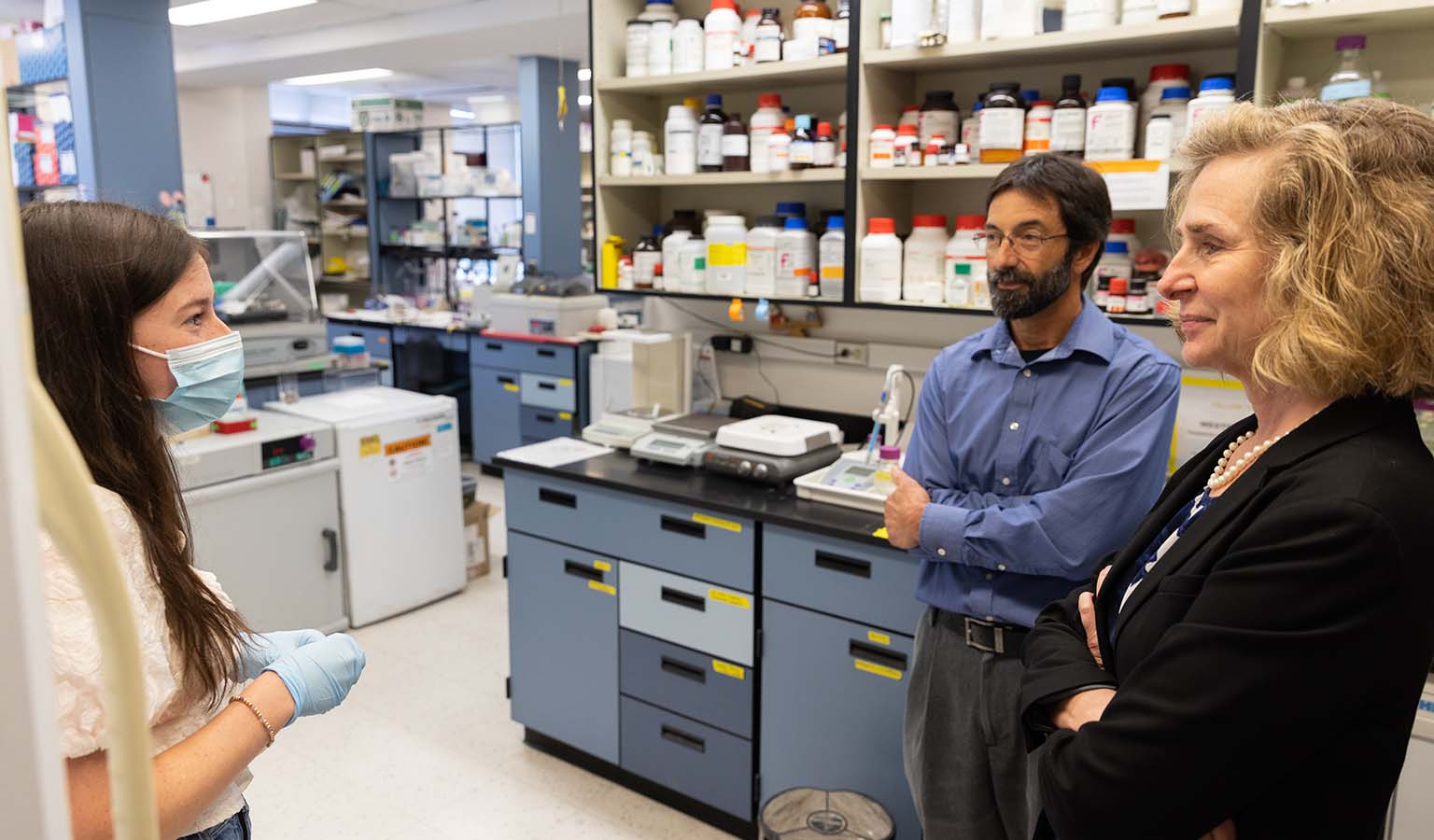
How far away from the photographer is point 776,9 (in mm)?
2895

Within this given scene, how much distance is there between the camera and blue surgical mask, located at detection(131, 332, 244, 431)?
121cm

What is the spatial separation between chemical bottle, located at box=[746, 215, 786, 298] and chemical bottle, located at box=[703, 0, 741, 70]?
1.57ft

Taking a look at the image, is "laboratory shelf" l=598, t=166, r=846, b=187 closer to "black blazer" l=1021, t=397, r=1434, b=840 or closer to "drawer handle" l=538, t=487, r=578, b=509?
"drawer handle" l=538, t=487, r=578, b=509

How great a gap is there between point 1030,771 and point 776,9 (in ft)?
7.52

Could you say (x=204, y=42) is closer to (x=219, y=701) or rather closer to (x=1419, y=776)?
(x=219, y=701)

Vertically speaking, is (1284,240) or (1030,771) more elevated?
(1284,240)

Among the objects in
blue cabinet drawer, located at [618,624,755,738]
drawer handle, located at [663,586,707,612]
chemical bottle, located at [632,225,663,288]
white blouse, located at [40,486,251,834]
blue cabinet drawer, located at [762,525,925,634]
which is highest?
chemical bottle, located at [632,225,663,288]

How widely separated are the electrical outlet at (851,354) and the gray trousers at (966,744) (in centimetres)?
125

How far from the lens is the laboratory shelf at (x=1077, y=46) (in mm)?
2178

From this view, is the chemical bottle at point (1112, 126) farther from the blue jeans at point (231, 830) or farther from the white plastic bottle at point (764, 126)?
the blue jeans at point (231, 830)

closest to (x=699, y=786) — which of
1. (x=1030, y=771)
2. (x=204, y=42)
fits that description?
(x=1030, y=771)

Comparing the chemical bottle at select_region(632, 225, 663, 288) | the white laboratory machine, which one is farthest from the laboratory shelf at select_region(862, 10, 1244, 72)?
the white laboratory machine

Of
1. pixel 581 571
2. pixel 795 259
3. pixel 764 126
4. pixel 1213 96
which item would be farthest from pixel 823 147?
pixel 581 571

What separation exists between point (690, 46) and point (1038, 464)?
1.79 meters
